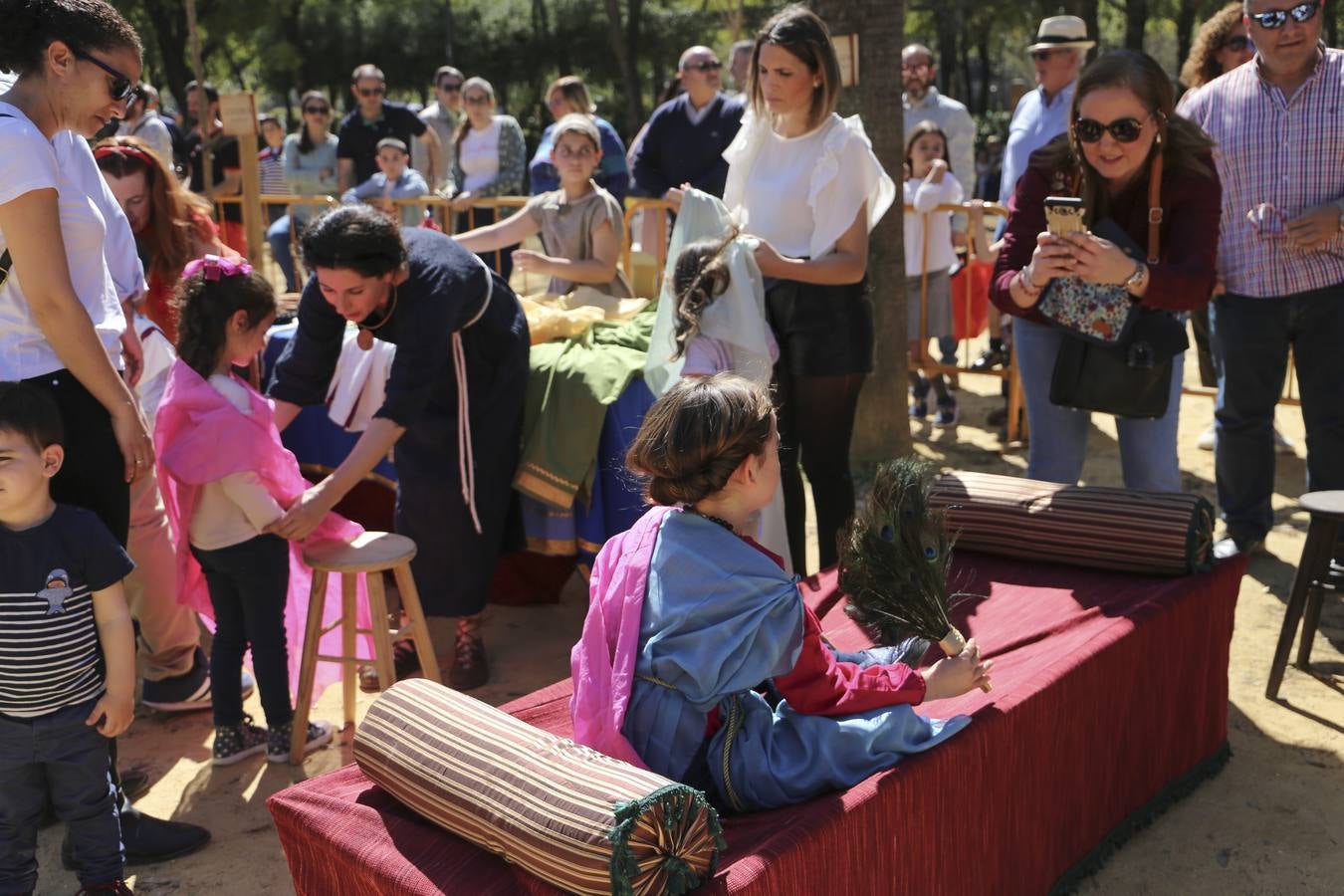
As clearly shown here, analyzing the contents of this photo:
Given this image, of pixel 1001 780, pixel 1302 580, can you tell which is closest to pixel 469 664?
pixel 1001 780

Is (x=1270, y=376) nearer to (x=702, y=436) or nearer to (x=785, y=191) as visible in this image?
(x=785, y=191)

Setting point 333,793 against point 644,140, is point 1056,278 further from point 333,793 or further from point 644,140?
point 644,140

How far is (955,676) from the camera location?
8.25 feet

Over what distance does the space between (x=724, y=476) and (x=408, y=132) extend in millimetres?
8947

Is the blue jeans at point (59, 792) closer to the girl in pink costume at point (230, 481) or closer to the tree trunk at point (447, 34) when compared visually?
the girl in pink costume at point (230, 481)

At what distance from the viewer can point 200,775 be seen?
3.80 meters

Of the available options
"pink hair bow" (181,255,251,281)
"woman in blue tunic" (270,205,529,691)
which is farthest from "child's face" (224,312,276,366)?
"woman in blue tunic" (270,205,529,691)

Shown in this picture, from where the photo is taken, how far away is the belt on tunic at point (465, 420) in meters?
4.01

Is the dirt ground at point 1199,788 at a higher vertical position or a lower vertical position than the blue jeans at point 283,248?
lower

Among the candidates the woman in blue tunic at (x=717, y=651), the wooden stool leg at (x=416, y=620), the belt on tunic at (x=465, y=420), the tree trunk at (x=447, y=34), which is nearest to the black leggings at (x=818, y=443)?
the belt on tunic at (x=465, y=420)

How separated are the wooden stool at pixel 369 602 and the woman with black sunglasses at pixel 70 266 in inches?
28.8

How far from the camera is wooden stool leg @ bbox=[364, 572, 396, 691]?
373 cm

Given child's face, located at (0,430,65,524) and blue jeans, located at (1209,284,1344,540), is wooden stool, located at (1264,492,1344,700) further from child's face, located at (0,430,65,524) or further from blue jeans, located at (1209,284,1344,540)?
child's face, located at (0,430,65,524)

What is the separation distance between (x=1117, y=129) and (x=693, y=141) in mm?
3648
